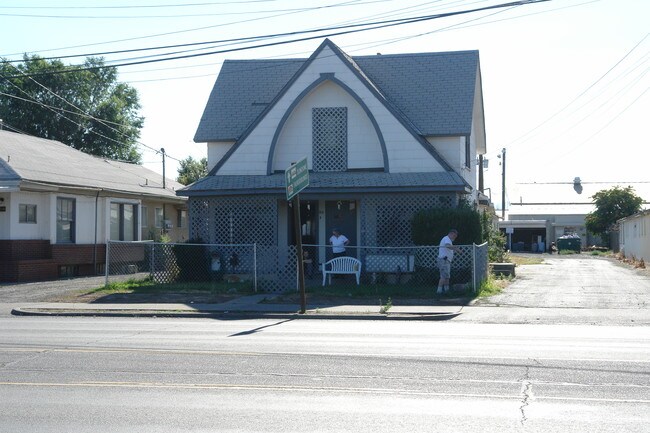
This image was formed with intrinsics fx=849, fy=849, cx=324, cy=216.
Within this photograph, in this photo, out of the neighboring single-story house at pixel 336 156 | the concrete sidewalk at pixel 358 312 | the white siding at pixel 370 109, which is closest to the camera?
the concrete sidewalk at pixel 358 312

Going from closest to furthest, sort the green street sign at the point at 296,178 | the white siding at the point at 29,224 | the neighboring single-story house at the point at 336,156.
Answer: the green street sign at the point at 296,178
the neighboring single-story house at the point at 336,156
the white siding at the point at 29,224

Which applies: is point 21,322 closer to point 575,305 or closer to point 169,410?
point 169,410

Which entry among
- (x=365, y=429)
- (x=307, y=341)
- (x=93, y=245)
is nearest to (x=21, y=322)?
(x=307, y=341)

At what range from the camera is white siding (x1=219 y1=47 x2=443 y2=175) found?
2611 cm

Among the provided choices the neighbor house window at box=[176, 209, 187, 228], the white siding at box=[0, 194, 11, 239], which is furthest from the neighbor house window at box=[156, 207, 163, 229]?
the white siding at box=[0, 194, 11, 239]

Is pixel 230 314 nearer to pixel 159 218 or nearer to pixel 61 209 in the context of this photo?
pixel 61 209

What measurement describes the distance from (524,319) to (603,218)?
55271mm

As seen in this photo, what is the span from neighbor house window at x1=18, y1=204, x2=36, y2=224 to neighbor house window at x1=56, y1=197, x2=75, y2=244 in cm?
115

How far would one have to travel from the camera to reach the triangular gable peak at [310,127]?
2612 cm

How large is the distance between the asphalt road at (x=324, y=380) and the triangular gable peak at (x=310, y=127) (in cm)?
1103

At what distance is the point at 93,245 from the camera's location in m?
32.5

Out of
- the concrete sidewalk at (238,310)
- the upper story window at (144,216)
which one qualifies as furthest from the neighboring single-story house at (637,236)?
the concrete sidewalk at (238,310)

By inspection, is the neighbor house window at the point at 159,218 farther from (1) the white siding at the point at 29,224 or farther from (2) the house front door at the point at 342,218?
(2) the house front door at the point at 342,218

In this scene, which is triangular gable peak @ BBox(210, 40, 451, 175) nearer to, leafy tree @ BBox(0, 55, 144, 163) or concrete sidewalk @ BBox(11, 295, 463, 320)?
concrete sidewalk @ BBox(11, 295, 463, 320)
